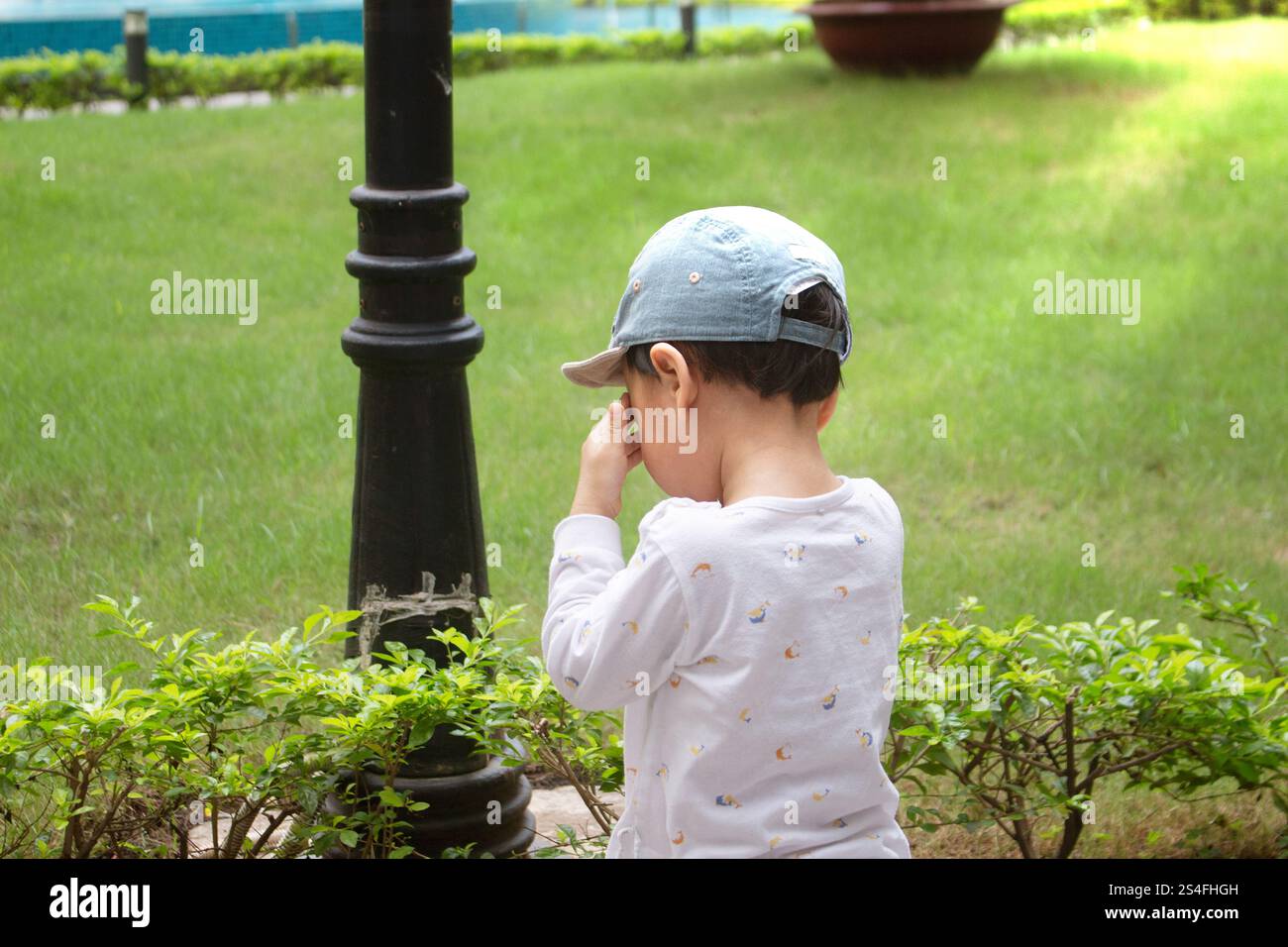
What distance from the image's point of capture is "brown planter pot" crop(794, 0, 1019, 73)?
11.0m

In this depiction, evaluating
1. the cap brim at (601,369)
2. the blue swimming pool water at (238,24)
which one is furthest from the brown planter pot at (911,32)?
the cap brim at (601,369)

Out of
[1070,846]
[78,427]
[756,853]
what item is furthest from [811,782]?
[78,427]

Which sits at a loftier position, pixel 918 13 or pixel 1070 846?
pixel 918 13

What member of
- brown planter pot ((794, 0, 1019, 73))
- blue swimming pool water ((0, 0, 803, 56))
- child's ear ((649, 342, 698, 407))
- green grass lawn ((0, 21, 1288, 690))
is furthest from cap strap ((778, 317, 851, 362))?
blue swimming pool water ((0, 0, 803, 56))

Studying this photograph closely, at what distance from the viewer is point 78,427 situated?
5.42 m

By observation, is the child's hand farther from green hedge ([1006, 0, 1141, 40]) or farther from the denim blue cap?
green hedge ([1006, 0, 1141, 40])

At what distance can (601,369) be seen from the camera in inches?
78.2

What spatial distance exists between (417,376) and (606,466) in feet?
2.79

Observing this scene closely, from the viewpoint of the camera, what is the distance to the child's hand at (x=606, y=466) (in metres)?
1.97

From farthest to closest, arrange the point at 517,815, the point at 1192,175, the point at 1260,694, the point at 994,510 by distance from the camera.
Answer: the point at 1192,175 < the point at 994,510 < the point at 517,815 < the point at 1260,694

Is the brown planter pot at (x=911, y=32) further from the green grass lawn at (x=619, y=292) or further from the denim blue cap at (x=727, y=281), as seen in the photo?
the denim blue cap at (x=727, y=281)

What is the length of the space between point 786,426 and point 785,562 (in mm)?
209
